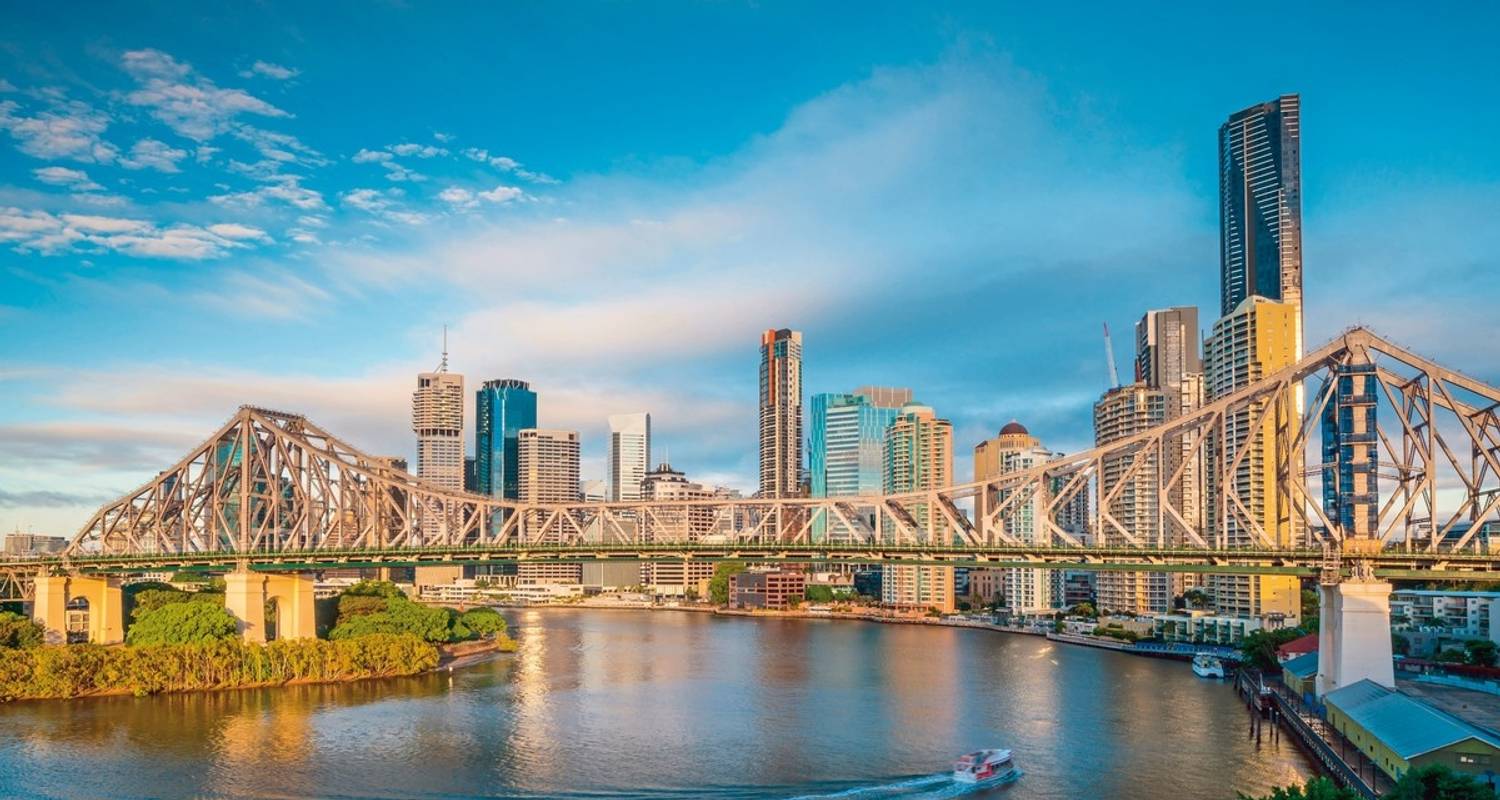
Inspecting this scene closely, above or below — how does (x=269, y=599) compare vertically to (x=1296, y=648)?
above

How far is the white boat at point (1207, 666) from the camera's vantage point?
264 ft

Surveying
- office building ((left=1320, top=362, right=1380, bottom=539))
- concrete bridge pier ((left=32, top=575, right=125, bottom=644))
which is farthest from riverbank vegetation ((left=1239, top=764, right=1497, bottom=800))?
concrete bridge pier ((left=32, top=575, right=125, bottom=644))

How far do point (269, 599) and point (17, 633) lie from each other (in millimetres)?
16241

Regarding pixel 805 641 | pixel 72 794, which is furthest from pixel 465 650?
pixel 72 794

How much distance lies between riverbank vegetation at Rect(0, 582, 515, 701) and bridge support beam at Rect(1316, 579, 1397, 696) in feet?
161

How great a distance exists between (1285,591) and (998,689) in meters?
53.3

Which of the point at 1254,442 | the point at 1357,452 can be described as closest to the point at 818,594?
the point at 1254,442

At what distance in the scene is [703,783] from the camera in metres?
43.7

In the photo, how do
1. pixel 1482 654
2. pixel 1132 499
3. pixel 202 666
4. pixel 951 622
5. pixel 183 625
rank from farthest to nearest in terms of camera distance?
1. pixel 1132 499
2. pixel 951 622
3. pixel 183 625
4. pixel 1482 654
5. pixel 202 666

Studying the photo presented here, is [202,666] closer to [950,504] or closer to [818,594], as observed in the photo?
[950,504]

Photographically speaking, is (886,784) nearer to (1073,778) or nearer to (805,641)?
(1073,778)

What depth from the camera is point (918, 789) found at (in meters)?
43.4

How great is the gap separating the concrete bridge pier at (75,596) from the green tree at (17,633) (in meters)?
8.96

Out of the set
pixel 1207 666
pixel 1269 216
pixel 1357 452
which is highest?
pixel 1269 216
